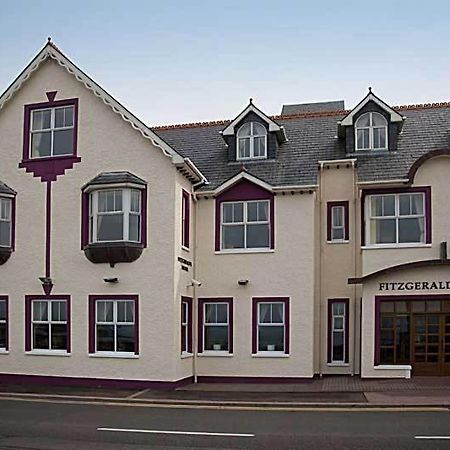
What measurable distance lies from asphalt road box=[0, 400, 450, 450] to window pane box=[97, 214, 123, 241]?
609 centimetres

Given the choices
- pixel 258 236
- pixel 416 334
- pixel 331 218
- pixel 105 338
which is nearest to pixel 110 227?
pixel 105 338

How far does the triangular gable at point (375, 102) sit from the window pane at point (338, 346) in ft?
23.2

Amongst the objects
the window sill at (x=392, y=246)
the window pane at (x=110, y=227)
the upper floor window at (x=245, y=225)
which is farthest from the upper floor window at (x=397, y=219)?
the window pane at (x=110, y=227)

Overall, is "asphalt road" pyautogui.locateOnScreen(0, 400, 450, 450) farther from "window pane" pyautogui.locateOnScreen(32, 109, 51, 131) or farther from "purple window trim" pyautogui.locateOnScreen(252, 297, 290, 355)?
"window pane" pyautogui.locateOnScreen(32, 109, 51, 131)

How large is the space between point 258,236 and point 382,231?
4050 mm

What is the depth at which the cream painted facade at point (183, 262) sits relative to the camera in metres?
22.3

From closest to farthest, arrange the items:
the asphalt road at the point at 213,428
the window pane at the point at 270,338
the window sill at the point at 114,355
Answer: the asphalt road at the point at 213,428, the window sill at the point at 114,355, the window pane at the point at 270,338

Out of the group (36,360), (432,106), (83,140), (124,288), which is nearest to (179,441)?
(124,288)

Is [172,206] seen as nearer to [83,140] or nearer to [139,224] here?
[139,224]

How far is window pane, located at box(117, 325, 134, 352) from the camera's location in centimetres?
2225

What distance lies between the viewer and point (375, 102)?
24531 millimetres

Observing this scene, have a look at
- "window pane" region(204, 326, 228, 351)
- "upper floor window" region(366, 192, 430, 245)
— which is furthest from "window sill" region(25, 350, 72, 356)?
"upper floor window" region(366, 192, 430, 245)

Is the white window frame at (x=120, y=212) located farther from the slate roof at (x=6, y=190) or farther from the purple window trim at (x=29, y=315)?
the slate roof at (x=6, y=190)

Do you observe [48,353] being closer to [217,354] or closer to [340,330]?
[217,354]
